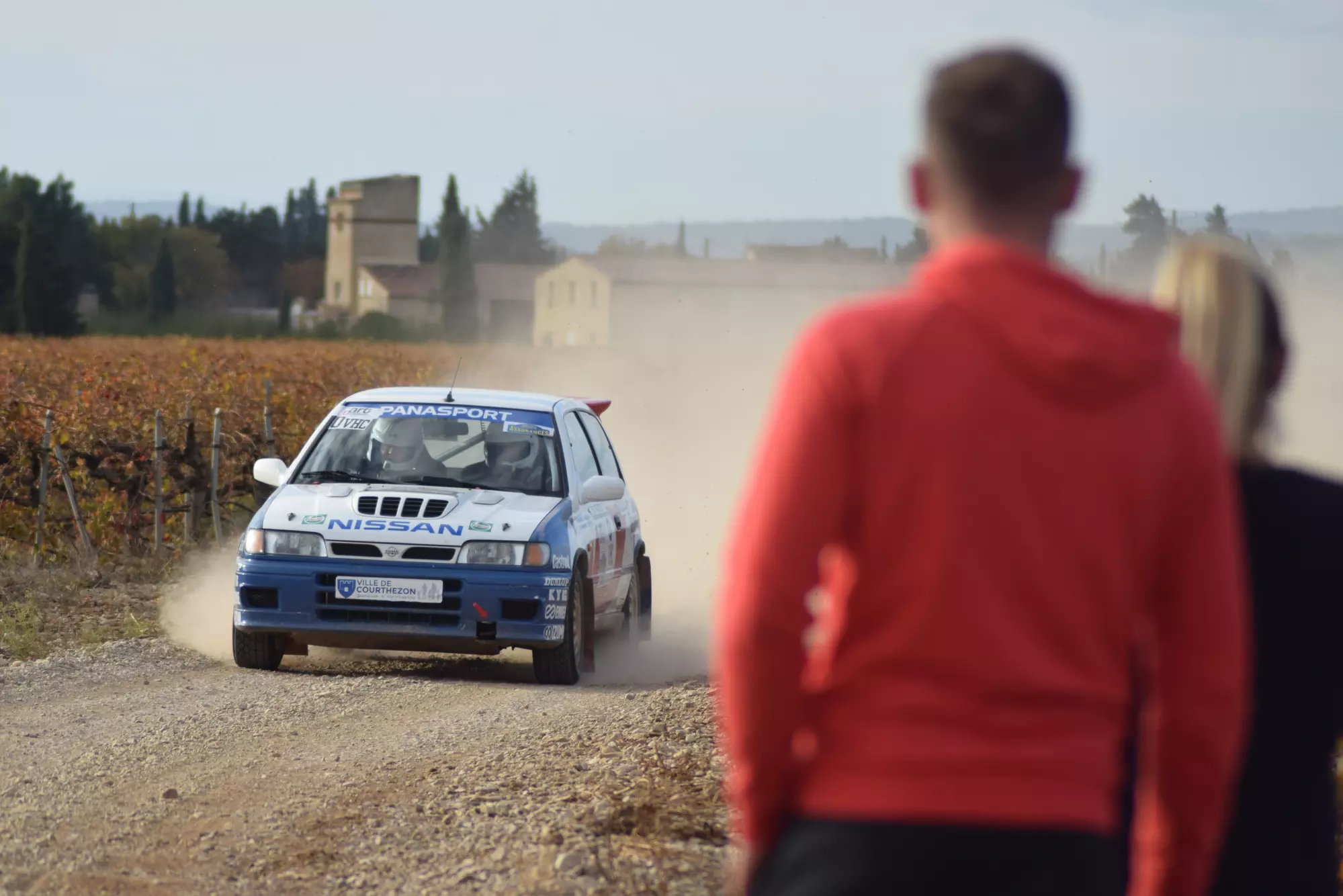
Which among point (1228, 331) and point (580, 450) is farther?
point (580, 450)

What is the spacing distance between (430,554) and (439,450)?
4.10 ft

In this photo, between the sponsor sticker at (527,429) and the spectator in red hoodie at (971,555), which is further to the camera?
the sponsor sticker at (527,429)

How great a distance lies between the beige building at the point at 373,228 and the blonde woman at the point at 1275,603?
148 metres

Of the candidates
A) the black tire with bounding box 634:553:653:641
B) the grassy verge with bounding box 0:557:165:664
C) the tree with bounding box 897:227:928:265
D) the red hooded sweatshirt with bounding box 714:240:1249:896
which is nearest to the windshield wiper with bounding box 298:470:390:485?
the grassy verge with bounding box 0:557:165:664

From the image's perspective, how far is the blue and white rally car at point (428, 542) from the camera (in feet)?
36.4

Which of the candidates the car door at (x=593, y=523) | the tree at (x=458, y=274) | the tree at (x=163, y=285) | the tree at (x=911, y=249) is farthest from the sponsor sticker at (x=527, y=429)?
the tree at (x=458, y=274)

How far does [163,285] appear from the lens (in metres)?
116

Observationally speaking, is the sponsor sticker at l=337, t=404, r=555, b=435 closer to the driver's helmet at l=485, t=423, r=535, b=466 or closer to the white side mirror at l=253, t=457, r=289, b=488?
the driver's helmet at l=485, t=423, r=535, b=466

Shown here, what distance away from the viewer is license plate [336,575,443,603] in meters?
11.1

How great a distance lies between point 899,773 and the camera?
91.4 inches

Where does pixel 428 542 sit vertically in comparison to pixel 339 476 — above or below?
below

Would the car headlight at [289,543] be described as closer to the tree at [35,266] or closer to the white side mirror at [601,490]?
the white side mirror at [601,490]

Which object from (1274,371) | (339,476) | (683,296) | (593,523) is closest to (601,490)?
(593,523)

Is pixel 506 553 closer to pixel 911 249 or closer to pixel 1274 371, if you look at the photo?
pixel 1274 371
